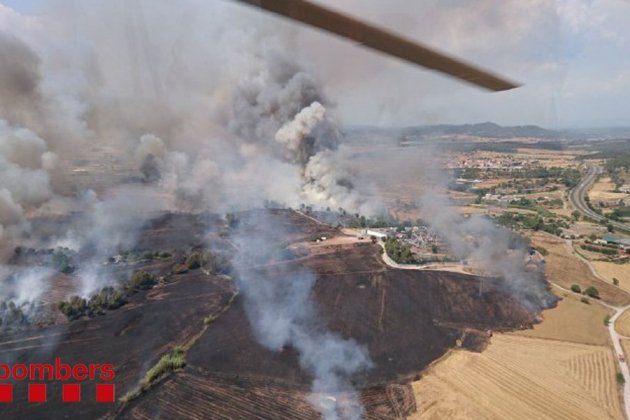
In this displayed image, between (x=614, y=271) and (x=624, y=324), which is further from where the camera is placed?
(x=614, y=271)

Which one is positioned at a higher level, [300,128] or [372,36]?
[372,36]

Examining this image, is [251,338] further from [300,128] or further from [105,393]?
[300,128]

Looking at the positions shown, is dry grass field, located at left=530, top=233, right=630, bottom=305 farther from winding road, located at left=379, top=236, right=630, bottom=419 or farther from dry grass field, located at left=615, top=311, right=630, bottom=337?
dry grass field, located at left=615, top=311, right=630, bottom=337

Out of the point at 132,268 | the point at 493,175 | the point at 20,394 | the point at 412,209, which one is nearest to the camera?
the point at 20,394

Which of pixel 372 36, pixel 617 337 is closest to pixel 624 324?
pixel 617 337

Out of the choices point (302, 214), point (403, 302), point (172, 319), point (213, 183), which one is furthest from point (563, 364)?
point (213, 183)

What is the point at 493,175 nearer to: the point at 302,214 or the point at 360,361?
the point at 302,214

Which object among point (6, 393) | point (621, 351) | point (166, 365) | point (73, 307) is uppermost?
point (73, 307)
